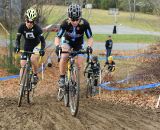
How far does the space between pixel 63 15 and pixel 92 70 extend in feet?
21.4

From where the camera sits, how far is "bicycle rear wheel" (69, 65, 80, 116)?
312 inches

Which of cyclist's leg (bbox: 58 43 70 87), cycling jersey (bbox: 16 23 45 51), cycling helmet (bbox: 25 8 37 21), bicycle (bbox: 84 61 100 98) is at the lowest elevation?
bicycle (bbox: 84 61 100 98)

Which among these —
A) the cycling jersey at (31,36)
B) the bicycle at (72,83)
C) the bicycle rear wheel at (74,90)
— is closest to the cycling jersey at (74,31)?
the bicycle at (72,83)

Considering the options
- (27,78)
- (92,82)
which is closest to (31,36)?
(27,78)

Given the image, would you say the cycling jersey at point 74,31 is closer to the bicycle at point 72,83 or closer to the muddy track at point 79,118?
the bicycle at point 72,83

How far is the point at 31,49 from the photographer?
32.6ft

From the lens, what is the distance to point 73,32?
862 centimetres

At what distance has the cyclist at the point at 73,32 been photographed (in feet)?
27.1

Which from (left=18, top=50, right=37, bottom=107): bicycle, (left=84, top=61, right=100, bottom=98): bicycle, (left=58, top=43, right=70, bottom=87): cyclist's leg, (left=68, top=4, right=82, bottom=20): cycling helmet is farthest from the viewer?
(left=84, top=61, right=100, bottom=98): bicycle

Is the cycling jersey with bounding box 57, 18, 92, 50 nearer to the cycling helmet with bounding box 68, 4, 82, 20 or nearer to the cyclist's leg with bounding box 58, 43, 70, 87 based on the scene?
the cyclist's leg with bounding box 58, 43, 70, 87

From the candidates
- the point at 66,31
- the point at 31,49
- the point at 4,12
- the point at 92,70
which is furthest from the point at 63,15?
the point at 66,31

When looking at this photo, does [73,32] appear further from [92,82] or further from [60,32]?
[92,82]

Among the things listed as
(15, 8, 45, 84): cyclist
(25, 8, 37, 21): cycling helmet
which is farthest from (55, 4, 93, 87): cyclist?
(25, 8, 37, 21): cycling helmet

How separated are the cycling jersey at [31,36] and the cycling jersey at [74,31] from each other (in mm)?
1029
